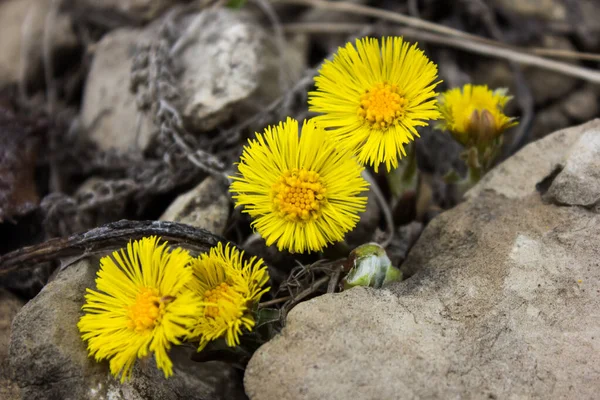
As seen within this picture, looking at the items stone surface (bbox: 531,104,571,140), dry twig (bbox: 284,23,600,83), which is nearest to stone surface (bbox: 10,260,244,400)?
dry twig (bbox: 284,23,600,83)

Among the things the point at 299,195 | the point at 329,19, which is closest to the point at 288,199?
the point at 299,195

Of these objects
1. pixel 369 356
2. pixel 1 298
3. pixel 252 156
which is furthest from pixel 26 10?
pixel 369 356

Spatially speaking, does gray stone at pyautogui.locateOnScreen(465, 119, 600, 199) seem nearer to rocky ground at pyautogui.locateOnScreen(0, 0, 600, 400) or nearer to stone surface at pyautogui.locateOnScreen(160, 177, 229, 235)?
rocky ground at pyautogui.locateOnScreen(0, 0, 600, 400)

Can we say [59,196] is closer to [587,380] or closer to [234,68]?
[234,68]

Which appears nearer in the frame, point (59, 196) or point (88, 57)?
point (59, 196)

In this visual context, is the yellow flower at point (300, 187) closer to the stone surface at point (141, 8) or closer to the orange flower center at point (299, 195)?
the orange flower center at point (299, 195)

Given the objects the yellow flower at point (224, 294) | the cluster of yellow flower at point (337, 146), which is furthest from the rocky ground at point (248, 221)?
the cluster of yellow flower at point (337, 146)
